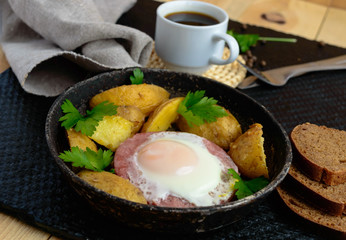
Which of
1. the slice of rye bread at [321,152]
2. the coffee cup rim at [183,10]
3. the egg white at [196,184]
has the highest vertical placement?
the coffee cup rim at [183,10]

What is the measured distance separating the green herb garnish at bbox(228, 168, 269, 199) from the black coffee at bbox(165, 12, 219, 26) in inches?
31.7

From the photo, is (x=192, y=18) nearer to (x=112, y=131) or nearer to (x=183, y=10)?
(x=183, y=10)

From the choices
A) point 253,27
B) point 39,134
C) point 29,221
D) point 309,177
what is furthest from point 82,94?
point 253,27

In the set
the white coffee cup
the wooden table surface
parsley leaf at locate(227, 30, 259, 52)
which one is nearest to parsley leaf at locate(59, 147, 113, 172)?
the white coffee cup

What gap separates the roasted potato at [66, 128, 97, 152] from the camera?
1108mm

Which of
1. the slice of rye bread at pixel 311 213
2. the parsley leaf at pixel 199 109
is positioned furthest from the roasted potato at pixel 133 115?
the slice of rye bread at pixel 311 213

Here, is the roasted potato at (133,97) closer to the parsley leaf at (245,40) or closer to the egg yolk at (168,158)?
the egg yolk at (168,158)

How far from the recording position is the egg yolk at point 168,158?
104 centimetres

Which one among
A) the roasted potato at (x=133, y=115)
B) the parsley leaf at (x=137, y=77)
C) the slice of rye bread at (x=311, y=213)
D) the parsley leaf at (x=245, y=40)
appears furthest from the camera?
the parsley leaf at (x=245, y=40)

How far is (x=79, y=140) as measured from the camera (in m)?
1.12

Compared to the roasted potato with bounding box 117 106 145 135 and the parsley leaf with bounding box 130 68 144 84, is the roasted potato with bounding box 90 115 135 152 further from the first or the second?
the parsley leaf with bounding box 130 68 144 84

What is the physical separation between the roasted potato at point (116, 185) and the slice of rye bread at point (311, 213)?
1.35 feet

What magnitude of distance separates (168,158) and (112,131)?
8.0 inches

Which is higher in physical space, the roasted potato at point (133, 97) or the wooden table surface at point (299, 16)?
the roasted potato at point (133, 97)
